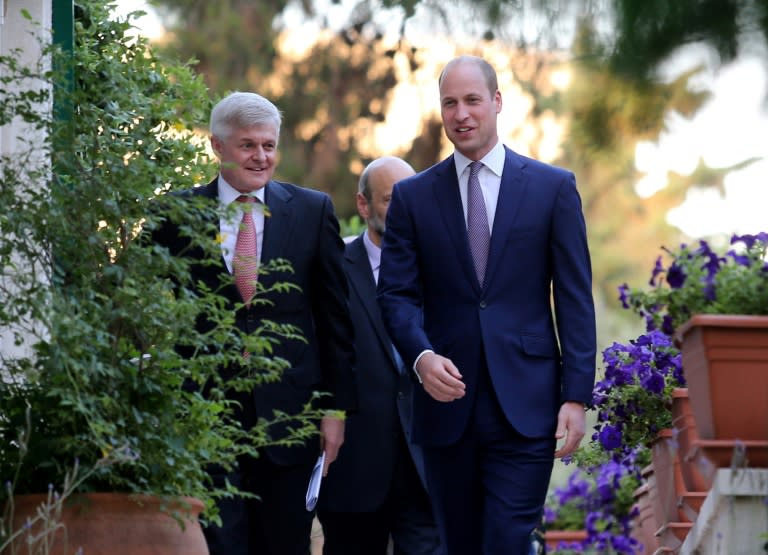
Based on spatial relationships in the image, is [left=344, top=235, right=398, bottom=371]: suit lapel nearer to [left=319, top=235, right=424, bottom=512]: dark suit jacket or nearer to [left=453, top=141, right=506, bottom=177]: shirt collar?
[left=319, top=235, right=424, bottom=512]: dark suit jacket

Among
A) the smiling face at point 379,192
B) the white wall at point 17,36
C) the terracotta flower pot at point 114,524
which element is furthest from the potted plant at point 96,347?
the smiling face at point 379,192

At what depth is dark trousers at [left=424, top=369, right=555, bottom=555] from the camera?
5.65 metres

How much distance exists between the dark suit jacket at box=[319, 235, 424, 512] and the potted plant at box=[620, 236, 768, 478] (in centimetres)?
259

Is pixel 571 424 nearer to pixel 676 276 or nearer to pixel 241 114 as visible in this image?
pixel 676 276

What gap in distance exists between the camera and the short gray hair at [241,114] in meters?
6.30

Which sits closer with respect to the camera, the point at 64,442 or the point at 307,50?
the point at 64,442

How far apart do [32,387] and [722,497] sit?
2.08 meters

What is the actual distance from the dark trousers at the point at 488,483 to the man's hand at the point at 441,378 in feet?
0.69

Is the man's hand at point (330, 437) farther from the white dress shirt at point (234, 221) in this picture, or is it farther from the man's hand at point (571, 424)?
the man's hand at point (571, 424)

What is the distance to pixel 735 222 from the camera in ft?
19.7

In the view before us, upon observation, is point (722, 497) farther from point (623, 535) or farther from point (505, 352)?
point (623, 535)

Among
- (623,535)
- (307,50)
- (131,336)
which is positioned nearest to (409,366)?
(131,336)

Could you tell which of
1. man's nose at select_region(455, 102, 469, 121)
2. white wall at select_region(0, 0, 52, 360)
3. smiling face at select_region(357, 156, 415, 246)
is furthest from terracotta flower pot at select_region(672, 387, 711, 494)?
white wall at select_region(0, 0, 52, 360)

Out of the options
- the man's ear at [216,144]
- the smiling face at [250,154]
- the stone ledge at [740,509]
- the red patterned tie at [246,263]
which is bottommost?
the stone ledge at [740,509]
